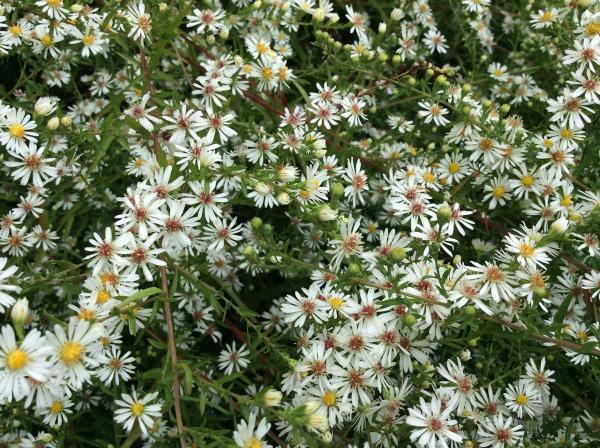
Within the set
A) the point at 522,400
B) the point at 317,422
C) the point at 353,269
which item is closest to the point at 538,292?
the point at 522,400

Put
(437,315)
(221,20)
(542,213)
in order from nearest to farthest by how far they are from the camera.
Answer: (437,315), (542,213), (221,20)

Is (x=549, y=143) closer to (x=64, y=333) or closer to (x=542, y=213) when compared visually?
(x=542, y=213)

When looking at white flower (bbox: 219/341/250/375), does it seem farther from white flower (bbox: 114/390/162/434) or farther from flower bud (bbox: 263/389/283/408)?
flower bud (bbox: 263/389/283/408)

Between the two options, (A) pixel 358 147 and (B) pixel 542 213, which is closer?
(B) pixel 542 213

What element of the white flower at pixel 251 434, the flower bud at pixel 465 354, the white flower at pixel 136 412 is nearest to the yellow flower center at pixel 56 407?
the white flower at pixel 136 412

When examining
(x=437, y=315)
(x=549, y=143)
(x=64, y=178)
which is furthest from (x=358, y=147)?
(x=64, y=178)

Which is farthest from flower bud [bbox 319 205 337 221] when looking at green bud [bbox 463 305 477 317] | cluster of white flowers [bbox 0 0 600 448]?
green bud [bbox 463 305 477 317]
